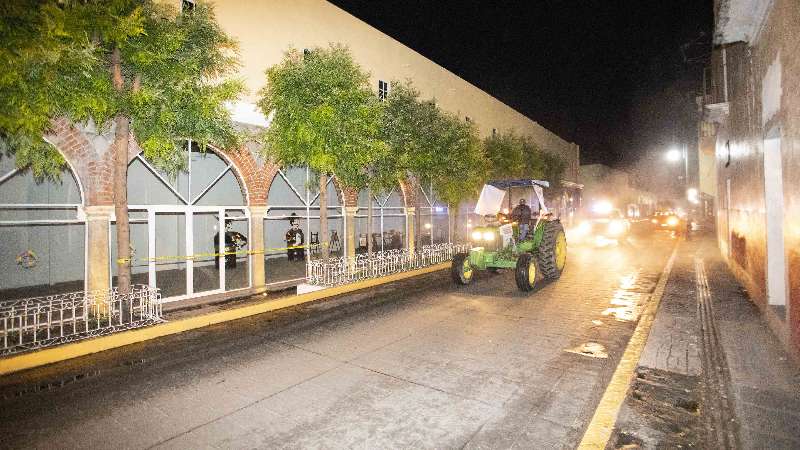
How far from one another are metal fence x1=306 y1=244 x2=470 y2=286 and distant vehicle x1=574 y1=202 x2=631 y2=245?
38.8 ft

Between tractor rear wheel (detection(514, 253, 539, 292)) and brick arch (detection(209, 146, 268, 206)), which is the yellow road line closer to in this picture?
tractor rear wheel (detection(514, 253, 539, 292))

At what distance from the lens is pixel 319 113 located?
8.59 metres

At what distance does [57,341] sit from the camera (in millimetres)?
5691

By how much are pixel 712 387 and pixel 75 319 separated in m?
8.71

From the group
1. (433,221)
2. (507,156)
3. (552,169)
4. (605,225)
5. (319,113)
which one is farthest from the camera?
(552,169)

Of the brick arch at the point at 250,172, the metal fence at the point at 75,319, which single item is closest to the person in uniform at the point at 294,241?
the brick arch at the point at 250,172

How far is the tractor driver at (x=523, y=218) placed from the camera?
1005 centimetres

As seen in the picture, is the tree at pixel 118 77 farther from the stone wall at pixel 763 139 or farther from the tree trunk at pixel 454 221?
the tree trunk at pixel 454 221

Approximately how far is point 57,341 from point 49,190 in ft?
24.8

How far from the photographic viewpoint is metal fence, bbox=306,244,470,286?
32.9 feet

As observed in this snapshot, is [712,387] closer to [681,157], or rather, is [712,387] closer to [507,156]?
[507,156]

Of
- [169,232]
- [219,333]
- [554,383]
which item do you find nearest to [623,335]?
[554,383]

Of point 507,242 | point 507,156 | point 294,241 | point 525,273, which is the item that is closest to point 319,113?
point 507,242

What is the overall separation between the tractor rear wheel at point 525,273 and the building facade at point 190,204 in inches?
195
